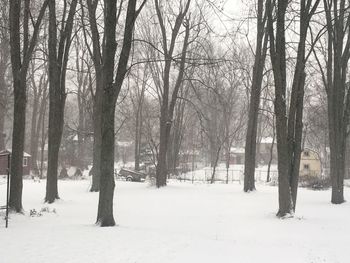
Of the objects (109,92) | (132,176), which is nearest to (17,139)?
(109,92)

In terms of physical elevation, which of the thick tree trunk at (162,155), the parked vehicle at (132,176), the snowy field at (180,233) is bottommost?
the parked vehicle at (132,176)

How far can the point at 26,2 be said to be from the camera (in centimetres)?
1348

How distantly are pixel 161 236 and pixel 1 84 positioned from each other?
3089cm

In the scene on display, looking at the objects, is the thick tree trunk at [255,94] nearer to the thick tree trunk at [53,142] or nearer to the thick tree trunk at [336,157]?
the thick tree trunk at [336,157]

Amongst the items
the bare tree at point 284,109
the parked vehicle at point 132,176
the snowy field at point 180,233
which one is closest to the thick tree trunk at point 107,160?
the snowy field at point 180,233

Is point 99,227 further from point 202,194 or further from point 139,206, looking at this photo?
point 202,194

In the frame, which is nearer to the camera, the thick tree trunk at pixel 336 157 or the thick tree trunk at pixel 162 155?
the thick tree trunk at pixel 336 157

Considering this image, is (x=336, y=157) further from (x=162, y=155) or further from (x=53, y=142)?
(x=53, y=142)

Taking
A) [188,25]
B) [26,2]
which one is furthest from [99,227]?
[188,25]

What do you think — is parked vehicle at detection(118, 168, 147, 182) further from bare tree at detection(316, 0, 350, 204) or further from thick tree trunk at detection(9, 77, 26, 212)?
thick tree trunk at detection(9, 77, 26, 212)

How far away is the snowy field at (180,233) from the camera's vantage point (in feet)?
27.0

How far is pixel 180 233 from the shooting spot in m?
11.0

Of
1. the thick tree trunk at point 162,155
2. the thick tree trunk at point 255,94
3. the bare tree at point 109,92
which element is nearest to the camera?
the bare tree at point 109,92

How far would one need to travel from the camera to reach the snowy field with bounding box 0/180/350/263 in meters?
8.23
